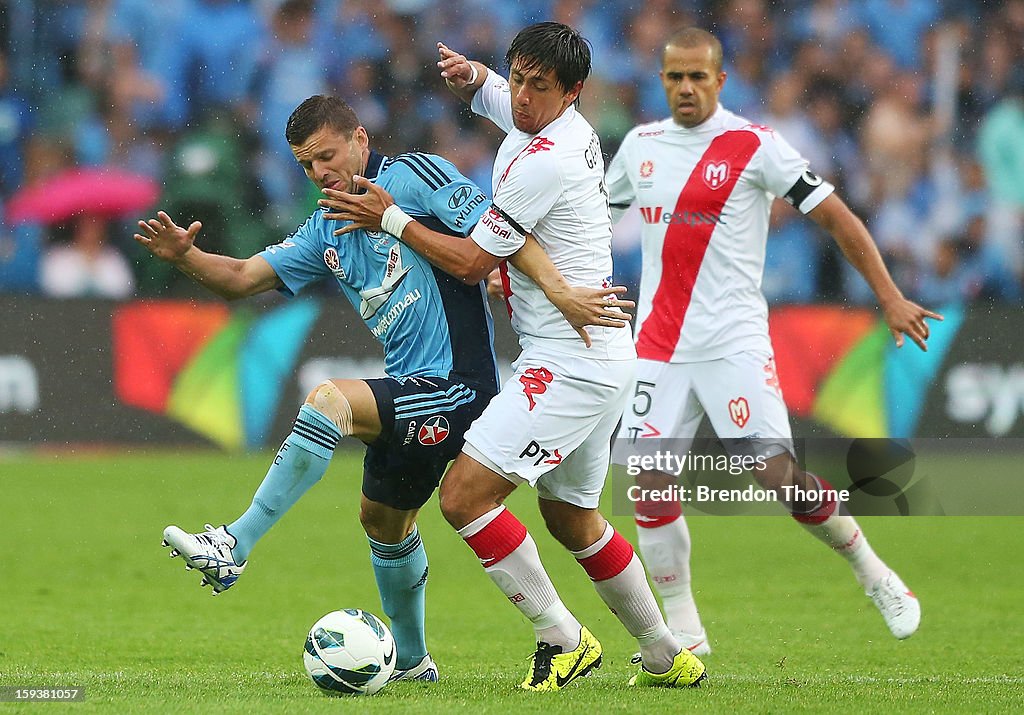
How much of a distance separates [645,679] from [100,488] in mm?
6748

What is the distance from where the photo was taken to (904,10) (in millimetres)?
14945

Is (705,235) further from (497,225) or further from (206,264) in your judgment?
(206,264)

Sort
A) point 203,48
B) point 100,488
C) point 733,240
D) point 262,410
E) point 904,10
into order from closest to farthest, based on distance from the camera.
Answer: point 733,240, point 100,488, point 262,410, point 203,48, point 904,10

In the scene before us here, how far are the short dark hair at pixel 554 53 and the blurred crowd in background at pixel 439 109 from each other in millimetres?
8093

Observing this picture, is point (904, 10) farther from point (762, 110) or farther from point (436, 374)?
point (436, 374)

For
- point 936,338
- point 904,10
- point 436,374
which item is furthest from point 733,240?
point 904,10

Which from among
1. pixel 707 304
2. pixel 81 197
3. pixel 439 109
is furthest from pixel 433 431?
pixel 439 109

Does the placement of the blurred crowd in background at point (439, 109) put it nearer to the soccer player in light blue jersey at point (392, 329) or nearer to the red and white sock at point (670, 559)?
the red and white sock at point (670, 559)

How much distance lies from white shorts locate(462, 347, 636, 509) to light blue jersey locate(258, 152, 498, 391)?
0.25 m

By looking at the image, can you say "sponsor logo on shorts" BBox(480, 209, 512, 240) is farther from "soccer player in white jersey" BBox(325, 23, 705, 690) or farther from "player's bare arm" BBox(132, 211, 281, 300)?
"player's bare arm" BBox(132, 211, 281, 300)

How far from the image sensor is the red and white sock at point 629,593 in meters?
5.44

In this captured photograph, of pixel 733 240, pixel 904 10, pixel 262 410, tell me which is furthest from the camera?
→ pixel 904 10

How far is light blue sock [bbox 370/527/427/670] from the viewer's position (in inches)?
225

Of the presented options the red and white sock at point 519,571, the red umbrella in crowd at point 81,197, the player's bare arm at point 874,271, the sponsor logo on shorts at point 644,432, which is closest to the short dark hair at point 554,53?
the red and white sock at point 519,571
